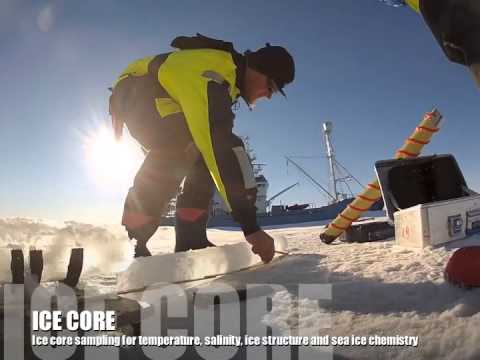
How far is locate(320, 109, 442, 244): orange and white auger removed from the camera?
258cm

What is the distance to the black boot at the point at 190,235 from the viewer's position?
2.10 meters

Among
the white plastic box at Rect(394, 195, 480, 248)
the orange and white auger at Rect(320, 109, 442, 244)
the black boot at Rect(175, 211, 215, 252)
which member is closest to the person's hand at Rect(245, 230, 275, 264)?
the black boot at Rect(175, 211, 215, 252)

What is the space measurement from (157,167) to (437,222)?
1443 mm

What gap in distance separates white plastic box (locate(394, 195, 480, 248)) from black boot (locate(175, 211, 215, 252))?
1.09 m

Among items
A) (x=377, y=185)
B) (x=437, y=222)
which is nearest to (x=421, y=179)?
(x=377, y=185)

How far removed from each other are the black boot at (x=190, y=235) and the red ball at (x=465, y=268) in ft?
4.39

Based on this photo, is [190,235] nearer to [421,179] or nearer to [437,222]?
[437,222]

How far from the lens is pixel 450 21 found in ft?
2.58

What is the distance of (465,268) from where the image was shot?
99cm

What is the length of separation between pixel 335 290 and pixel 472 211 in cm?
139

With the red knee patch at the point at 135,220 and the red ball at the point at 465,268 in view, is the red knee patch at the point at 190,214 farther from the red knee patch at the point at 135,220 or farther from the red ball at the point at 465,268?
the red ball at the point at 465,268

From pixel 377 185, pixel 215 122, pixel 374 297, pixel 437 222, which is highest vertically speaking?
pixel 215 122

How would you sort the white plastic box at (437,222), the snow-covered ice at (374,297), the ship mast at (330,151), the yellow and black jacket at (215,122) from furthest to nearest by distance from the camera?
the ship mast at (330,151) → the white plastic box at (437,222) → the yellow and black jacket at (215,122) → the snow-covered ice at (374,297)

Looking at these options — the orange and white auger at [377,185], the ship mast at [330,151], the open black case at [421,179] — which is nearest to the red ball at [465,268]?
the open black case at [421,179]
